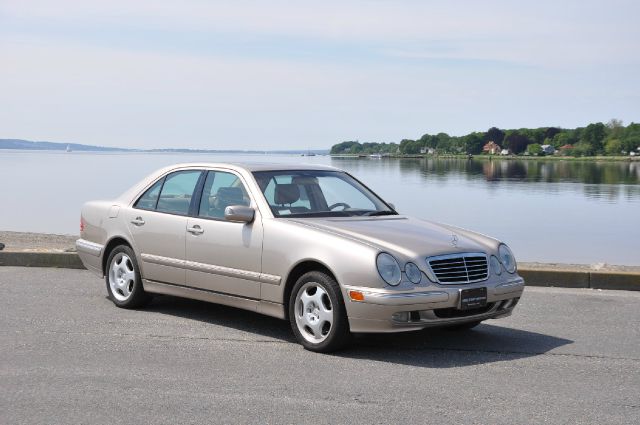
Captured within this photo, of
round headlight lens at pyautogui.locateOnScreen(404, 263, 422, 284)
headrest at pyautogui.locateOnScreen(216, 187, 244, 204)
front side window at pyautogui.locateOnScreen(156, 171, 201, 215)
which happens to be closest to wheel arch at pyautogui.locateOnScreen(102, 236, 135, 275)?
front side window at pyautogui.locateOnScreen(156, 171, 201, 215)

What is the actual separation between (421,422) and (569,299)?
5.11 metres

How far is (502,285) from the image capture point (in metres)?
7.64

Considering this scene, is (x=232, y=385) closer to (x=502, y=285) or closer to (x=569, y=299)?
(x=502, y=285)

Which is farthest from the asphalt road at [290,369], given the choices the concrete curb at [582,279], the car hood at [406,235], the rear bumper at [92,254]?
the concrete curb at [582,279]

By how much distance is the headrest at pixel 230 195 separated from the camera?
8422 mm

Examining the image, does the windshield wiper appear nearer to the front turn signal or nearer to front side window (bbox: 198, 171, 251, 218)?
front side window (bbox: 198, 171, 251, 218)

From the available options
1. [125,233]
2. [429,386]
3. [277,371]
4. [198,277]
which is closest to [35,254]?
[125,233]

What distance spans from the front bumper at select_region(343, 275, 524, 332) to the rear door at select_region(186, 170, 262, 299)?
1114 mm

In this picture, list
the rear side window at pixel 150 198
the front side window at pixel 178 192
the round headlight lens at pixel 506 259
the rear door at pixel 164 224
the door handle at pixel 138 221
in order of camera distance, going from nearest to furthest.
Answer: the round headlight lens at pixel 506 259 < the rear door at pixel 164 224 < the front side window at pixel 178 192 < the door handle at pixel 138 221 < the rear side window at pixel 150 198

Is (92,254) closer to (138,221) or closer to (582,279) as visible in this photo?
(138,221)

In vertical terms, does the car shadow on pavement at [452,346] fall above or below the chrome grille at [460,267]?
below

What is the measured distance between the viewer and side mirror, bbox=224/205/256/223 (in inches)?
313

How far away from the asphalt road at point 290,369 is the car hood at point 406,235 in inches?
31.7

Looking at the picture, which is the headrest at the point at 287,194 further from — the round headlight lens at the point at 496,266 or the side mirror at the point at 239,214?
the round headlight lens at the point at 496,266
